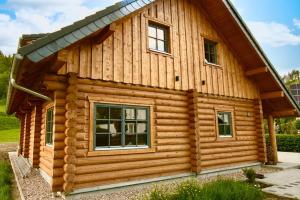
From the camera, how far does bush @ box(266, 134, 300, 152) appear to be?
20.3m

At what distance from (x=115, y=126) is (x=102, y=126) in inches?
16.5

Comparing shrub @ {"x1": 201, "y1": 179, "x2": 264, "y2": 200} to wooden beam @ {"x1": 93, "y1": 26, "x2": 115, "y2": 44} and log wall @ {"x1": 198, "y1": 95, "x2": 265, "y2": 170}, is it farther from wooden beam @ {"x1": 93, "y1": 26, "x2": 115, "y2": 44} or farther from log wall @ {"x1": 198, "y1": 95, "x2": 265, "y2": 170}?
Answer: wooden beam @ {"x1": 93, "y1": 26, "x2": 115, "y2": 44}

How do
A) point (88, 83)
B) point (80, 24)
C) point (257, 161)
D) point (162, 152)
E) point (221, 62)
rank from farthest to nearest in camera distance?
point (257, 161)
point (221, 62)
point (162, 152)
point (88, 83)
point (80, 24)

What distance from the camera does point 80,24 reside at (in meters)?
6.56

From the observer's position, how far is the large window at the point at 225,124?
448 inches

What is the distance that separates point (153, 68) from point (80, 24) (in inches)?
129

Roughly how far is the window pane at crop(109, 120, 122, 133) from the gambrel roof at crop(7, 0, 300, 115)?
9.04 feet

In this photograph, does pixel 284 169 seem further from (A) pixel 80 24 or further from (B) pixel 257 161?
(A) pixel 80 24

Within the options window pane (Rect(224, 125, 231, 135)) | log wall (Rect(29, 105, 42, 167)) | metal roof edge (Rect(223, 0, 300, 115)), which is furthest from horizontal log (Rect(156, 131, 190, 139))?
log wall (Rect(29, 105, 42, 167))

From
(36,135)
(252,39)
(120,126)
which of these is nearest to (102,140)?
(120,126)

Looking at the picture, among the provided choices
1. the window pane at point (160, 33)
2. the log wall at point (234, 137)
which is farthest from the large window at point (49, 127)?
the log wall at point (234, 137)

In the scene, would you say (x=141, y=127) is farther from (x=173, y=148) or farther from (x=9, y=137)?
(x=9, y=137)

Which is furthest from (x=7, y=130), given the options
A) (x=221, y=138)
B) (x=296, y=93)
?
(x=296, y=93)

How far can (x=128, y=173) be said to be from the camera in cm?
801
